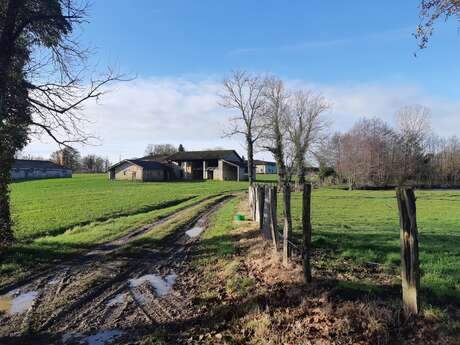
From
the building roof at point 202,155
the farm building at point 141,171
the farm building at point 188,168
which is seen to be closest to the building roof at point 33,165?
the farm building at point 141,171

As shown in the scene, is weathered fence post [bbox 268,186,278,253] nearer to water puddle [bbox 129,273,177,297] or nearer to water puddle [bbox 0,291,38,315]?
water puddle [bbox 129,273,177,297]

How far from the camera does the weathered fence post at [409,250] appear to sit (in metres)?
4.73

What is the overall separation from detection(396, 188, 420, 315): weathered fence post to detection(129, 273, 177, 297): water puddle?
4.59 meters

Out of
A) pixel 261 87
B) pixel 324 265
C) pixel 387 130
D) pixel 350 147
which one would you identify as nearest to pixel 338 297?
pixel 324 265

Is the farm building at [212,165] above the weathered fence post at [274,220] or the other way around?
above

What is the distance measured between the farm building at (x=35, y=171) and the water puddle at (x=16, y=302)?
261ft

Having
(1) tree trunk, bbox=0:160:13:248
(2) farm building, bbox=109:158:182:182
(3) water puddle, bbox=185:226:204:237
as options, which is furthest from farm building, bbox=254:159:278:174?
(1) tree trunk, bbox=0:160:13:248

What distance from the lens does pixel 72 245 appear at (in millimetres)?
11641

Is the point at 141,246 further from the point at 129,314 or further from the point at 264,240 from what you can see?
the point at 129,314

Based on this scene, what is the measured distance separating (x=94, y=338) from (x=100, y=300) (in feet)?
5.17

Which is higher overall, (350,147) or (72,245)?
(350,147)

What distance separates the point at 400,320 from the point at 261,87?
37.6m

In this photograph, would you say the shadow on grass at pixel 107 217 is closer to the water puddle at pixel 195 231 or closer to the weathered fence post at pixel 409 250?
the water puddle at pixel 195 231

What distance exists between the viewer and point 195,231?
14.6 meters
